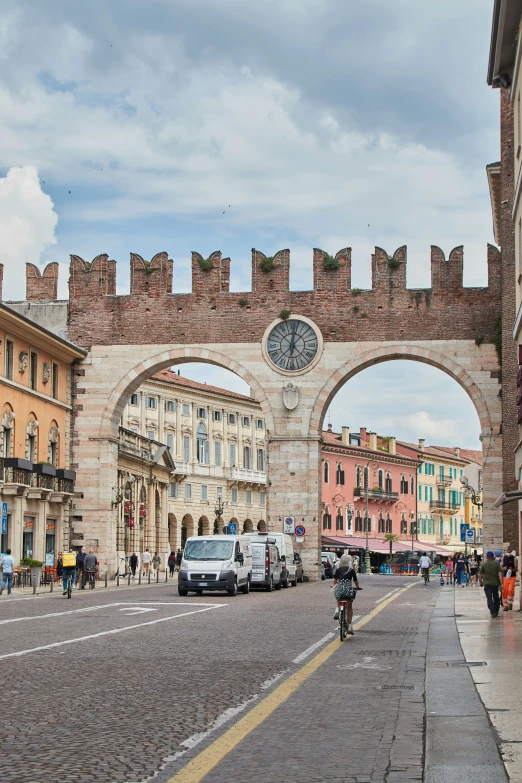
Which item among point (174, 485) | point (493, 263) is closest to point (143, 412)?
point (174, 485)

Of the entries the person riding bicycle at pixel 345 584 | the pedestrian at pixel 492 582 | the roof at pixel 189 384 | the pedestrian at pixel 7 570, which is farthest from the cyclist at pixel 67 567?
the roof at pixel 189 384

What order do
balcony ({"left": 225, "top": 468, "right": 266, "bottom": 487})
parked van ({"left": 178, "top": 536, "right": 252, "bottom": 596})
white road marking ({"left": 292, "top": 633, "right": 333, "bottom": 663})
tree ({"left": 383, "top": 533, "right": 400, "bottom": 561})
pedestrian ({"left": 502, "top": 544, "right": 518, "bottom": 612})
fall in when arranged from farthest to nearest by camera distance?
1. tree ({"left": 383, "top": 533, "right": 400, "bottom": 561})
2. balcony ({"left": 225, "top": 468, "right": 266, "bottom": 487})
3. parked van ({"left": 178, "top": 536, "right": 252, "bottom": 596})
4. pedestrian ({"left": 502, "top": 544, "right": 518, "bottom": 612})
5. white road marking ({"left": 292, "top": 633, "right": 333, "bottom": 663})

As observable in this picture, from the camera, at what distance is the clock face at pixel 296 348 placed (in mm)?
41500

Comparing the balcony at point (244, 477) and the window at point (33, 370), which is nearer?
the window at point (33, 370)

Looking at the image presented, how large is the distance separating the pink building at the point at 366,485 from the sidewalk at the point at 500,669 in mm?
62115

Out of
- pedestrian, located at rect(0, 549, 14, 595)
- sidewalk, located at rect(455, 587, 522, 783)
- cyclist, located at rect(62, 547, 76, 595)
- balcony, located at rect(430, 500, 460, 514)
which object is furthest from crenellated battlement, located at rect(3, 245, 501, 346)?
balcony, located at rect(430, 500, 460, 514)

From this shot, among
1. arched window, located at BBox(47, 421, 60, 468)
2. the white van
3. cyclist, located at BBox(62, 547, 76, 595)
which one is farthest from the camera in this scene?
arched window, located at BBox(47, 421, 60, 468)

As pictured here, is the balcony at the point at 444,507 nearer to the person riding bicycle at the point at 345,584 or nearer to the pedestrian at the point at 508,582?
the pedestrian at the point at 508,582

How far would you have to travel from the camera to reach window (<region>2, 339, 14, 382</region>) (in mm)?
38344

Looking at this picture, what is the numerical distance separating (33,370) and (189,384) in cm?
4443

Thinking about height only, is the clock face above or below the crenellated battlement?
below

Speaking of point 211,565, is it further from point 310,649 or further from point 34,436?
point 310,649

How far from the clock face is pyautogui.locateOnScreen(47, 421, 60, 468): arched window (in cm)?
807

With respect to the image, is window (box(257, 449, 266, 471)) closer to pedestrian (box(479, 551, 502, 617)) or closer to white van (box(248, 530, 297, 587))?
white van (box(248, 530, 297, 587))
